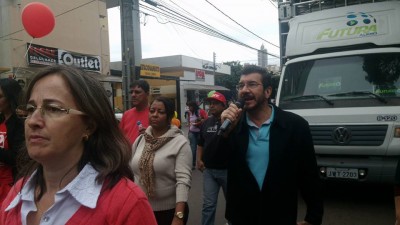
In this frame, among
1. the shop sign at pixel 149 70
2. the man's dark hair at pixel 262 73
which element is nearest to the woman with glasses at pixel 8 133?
the man's dark hair at pixel 262 73

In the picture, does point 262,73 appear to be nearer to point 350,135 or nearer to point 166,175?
point 166,175

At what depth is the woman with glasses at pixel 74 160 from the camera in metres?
1.41

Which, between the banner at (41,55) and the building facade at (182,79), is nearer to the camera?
the banner at (41,55)

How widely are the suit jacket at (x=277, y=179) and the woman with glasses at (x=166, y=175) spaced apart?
41cm

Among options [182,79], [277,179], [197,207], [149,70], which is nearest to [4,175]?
[277,179]

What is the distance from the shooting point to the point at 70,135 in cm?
150

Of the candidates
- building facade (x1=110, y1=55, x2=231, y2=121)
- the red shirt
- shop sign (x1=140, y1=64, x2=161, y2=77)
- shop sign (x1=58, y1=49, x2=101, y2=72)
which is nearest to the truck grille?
the red shirt

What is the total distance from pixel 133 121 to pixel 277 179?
7.47 feet

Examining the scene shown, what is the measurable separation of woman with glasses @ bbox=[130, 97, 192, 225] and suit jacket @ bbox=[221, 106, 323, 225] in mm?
413

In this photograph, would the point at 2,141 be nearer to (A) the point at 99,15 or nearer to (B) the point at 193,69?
(A) the point at 99,15

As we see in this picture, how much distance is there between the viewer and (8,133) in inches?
117

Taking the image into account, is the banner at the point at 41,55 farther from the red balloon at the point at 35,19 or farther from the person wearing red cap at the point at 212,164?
the person wearing red cap at the point at 212,164

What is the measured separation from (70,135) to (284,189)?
1692 millimetres

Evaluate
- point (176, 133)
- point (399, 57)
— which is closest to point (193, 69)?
point (399, 57)
